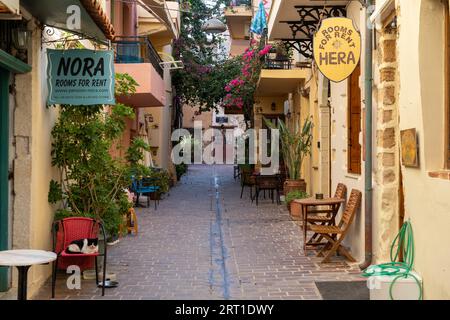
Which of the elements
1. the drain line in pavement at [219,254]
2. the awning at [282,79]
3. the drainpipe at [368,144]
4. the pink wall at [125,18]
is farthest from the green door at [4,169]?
the awning at [282,79]

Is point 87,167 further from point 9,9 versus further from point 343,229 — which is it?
point 343,229

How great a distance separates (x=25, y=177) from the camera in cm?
614

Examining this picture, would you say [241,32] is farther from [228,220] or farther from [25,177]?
[25,177]

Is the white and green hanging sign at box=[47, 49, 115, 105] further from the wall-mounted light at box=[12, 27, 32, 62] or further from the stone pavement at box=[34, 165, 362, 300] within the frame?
the stone pavement at box=[34, 165, 362, 300]

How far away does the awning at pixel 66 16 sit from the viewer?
18.3 ft

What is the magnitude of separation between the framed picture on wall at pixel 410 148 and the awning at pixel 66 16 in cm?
339

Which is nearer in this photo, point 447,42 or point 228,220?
point 447,42

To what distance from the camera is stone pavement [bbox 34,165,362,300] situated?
6.23 meters

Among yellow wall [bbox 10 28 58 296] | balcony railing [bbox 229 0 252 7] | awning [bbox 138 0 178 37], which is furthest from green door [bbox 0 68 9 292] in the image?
balcony railing [bbox 229 0 252 7]

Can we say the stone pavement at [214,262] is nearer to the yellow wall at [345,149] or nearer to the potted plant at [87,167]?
the yellow wall at [345,149]

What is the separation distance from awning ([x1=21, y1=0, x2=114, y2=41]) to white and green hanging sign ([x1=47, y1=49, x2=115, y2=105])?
295mm

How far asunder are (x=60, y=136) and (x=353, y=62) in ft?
12.8

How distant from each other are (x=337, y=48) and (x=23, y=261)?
4.58 m
